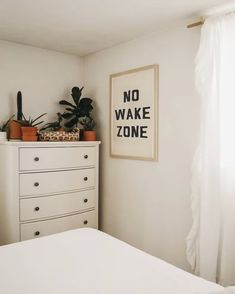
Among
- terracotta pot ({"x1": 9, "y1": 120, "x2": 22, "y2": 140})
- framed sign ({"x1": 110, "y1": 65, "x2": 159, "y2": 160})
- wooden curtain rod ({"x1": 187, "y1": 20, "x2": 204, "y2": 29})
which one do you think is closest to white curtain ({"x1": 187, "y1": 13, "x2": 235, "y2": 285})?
wooden curtain rod ({"x1": 187, "y1": 20, "x2": 204, "y2": 29})

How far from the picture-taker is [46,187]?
2791mm

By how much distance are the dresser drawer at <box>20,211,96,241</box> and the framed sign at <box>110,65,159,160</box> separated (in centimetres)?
75

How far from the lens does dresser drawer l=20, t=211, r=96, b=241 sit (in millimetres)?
2688

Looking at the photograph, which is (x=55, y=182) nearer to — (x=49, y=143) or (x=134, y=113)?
(x=49, y=143)

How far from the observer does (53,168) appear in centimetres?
283

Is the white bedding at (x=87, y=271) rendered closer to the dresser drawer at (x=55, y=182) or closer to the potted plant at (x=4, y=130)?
the dresser drawer at (x=55, y=182)

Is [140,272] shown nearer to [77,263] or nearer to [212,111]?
[77,263]

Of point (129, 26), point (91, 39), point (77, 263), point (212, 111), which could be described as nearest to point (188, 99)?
point (212, 111)

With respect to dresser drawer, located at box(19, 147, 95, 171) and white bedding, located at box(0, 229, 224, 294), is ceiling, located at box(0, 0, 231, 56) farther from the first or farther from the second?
white bedding, located at box(0, 229, 224, 294)

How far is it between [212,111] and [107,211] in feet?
5.65

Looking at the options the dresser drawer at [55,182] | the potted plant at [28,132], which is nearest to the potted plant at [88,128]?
the dresser drawer at [55,182]

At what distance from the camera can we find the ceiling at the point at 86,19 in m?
2.15

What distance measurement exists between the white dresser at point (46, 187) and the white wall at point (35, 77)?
2.02ft

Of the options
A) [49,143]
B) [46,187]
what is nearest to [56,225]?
[46,187]
